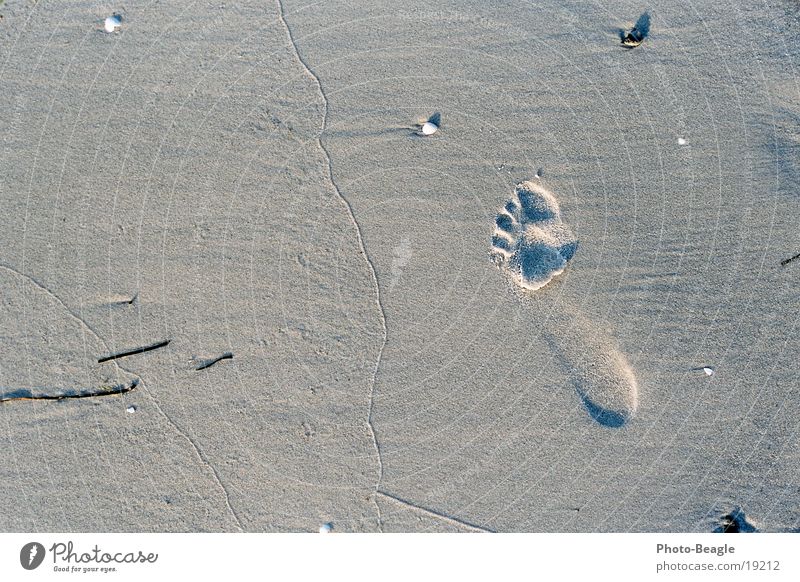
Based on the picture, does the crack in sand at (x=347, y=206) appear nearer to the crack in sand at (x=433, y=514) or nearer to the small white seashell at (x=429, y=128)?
the crack in sand at (x=433, y=514)

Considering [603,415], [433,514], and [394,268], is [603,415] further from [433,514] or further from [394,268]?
[394,268]

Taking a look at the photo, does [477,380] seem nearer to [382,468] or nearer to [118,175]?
[382,468]

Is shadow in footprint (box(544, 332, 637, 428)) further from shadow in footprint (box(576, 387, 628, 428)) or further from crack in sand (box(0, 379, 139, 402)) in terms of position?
crack in sand (box(0, 379, 139, 402))

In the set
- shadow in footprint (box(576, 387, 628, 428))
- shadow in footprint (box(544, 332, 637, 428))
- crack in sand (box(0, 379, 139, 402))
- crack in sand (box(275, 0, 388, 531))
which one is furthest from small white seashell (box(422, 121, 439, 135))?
crack in sand (box(0, 379, 139, 402))
